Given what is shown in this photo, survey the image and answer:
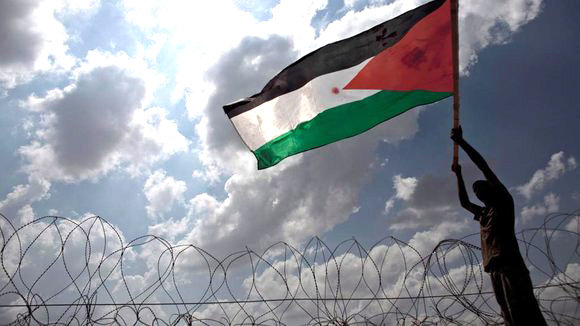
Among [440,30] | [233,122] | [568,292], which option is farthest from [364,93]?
[568,292]

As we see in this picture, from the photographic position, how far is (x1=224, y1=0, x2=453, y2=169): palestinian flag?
232 inches

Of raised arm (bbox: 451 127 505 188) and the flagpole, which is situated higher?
the flagpole

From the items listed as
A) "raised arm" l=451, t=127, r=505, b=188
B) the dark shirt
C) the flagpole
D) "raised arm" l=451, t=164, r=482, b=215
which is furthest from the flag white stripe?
the dark shirt

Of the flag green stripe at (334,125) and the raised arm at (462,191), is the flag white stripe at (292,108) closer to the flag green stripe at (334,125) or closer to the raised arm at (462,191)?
the flag green stripe at (334,125)

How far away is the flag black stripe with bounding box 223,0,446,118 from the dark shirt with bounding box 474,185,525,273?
276 centimetres

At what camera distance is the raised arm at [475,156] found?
4.97 meters

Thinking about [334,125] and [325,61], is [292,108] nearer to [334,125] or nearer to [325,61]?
[334,125]

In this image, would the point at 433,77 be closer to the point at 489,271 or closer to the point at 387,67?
the point at 387,67

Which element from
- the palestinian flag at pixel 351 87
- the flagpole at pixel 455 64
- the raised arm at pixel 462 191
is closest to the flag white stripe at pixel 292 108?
the palestinian flag at pixel 351 87

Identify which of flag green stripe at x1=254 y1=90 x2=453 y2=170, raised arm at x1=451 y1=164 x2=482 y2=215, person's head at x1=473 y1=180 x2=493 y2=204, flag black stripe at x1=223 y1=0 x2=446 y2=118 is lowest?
person's head at x1=473 y1=180 x2=493 y2=204

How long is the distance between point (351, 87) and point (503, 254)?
10.6 feet

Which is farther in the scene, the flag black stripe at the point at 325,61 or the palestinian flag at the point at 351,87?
the flag black stripe at the point at 325,61

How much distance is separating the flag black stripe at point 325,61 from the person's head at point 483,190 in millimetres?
2463

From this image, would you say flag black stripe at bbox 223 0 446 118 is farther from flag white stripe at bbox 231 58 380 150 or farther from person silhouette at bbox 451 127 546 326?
person silhouette at bbox 451 127 546 326
